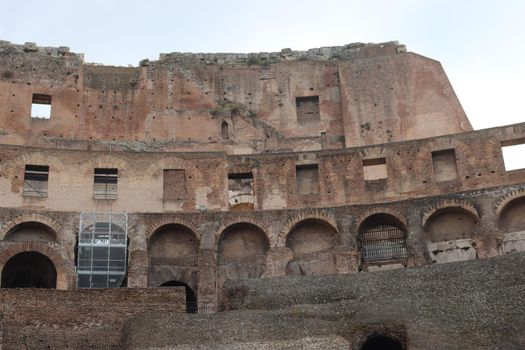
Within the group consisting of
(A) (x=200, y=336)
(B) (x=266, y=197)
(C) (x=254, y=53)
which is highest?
(C) (x=254, y=53)

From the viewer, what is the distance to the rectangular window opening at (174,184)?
3759 cm

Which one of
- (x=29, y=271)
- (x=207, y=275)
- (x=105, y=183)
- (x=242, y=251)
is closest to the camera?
(x=207, y=275)

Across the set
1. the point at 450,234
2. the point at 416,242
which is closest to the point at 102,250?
the point at 416,242

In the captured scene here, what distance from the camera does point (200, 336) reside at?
2470 centimetres

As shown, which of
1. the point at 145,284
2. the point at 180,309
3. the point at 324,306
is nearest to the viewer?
the point at 324,306

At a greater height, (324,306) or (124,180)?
(124,180)

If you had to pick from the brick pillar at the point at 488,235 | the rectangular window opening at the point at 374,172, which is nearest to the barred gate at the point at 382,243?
the brick pillar at the point at 488,235

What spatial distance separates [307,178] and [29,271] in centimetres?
1255

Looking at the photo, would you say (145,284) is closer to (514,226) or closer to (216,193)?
(216,193)

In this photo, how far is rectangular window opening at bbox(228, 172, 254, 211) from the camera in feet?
A: 136

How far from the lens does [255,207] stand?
37.3m

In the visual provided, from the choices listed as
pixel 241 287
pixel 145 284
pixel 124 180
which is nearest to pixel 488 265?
pixel 241 287

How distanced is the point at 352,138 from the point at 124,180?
1297 cm

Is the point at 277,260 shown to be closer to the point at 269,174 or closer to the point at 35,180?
the point at 269,174
